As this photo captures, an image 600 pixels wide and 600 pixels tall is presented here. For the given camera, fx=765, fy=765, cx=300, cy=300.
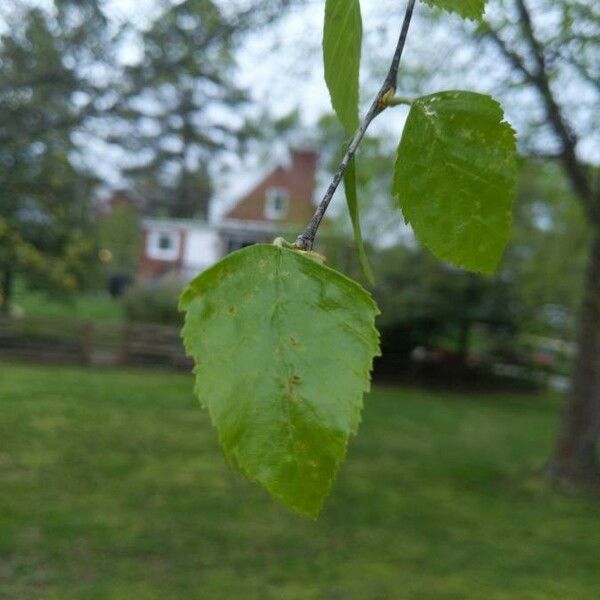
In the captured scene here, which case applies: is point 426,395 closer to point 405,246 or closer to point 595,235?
point 405,246

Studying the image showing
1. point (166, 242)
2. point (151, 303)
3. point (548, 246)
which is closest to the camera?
point (548, 246)

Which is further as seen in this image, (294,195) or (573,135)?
(294,195)

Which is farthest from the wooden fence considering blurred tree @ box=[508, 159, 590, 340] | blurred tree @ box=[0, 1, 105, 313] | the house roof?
blurred tree @ box=[0, 1, 105, 313]

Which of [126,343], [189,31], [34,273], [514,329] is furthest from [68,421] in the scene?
[514,329]

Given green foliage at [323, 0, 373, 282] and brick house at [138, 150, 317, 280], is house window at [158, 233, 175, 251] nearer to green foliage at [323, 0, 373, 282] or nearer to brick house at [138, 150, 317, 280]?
brick house at [138, 150, 317, 280]

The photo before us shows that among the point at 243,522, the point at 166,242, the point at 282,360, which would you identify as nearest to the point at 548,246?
the point at 243,522

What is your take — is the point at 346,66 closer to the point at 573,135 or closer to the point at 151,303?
the point at 573,135

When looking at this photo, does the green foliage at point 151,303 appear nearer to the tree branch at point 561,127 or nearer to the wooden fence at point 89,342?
the wooden fence at point 89,342
